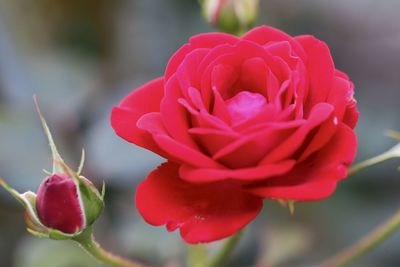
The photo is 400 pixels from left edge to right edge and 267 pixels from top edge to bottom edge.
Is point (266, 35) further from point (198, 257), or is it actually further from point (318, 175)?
point (198, 257)

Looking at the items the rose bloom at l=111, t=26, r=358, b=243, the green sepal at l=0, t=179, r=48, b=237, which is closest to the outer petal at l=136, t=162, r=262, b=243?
the rose bloom at l=111, t=26, r=358, b=243

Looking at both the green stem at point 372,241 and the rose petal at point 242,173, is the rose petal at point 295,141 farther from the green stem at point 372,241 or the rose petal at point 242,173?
the green stem at point 372,241

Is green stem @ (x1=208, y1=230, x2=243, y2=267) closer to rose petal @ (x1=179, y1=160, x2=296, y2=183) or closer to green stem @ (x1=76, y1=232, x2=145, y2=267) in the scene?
green stem @ (x1=76, y1=232, x2=145, y2=267)

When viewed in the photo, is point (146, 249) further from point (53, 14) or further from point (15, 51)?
point (53, 14)

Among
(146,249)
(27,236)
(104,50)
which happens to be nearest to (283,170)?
(146,249)

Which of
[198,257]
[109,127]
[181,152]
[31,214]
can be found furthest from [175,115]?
[109,127]

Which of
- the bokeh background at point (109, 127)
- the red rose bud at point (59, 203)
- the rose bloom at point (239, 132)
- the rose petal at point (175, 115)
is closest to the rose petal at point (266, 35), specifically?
the rose bloom at point (239, 132)
